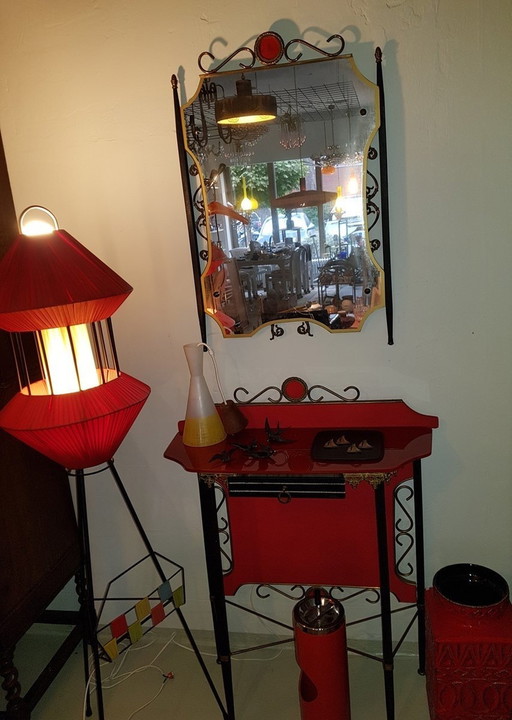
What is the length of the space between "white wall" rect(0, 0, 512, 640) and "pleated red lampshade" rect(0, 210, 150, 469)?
52 cm

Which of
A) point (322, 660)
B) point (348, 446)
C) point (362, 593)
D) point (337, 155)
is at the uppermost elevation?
point (337, 155)

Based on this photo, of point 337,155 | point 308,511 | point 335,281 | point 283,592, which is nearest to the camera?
point 337,155

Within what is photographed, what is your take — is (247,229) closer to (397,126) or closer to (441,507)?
(397,126)

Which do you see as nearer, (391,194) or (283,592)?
(391,194)

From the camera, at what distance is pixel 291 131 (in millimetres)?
1940

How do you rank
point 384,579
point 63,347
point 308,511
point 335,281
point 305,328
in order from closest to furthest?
point 63,347 < point 384,579 < point 335,281 < point 305,328 < point 308,511

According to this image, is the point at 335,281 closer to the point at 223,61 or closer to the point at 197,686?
the point at 223,61

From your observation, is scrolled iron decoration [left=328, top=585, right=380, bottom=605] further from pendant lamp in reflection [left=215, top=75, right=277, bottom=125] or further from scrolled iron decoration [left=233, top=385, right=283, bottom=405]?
pendant lamp in reflection [left=215, top=75, right=277, bottom=125]

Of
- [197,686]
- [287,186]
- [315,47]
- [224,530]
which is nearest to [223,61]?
[315,47]

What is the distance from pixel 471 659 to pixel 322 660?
1.58 ft

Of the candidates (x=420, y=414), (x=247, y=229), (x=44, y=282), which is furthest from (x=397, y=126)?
(x=44, y=282)

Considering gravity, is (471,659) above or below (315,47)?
below

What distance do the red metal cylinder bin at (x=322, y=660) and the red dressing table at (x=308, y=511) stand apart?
146mm

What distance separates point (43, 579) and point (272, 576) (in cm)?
89
